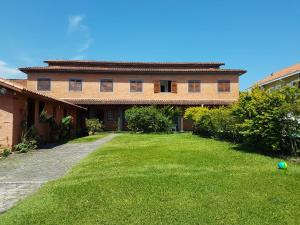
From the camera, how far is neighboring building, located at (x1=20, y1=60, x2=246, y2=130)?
83.1 ft

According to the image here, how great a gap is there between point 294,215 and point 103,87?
23332 mm

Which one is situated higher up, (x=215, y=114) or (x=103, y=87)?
(x=103, y=87)

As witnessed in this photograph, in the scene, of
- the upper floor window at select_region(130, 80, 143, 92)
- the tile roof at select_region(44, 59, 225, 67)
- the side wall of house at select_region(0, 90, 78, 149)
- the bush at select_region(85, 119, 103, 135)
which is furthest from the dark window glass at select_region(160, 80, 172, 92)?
the side wall of house at select_region(0, 90, 78, 149)

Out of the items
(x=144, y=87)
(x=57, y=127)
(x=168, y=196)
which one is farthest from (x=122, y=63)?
(x=168, y=196)

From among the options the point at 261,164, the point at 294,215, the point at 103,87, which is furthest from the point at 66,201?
the point at 103,87

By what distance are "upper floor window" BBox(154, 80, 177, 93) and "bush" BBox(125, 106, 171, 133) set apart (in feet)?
15.1

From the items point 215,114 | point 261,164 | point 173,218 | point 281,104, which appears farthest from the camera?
point 215,114

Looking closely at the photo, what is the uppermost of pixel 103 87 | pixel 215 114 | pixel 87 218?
pixel 103 87

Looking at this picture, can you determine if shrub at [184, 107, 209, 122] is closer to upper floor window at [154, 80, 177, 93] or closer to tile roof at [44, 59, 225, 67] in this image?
upper floor window at [154, 80, 177, 93]

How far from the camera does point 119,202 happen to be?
4.50m

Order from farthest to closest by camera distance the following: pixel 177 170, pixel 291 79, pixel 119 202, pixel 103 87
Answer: pixel 103 87 → pixel 291 79 → pixel 177 170 → pixel 119 202

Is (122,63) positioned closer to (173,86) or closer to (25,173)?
(173,86)

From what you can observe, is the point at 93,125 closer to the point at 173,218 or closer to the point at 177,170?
the point at 177,170

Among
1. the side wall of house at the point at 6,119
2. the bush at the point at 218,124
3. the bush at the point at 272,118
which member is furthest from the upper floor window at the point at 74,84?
the bush at the point at 272,118
